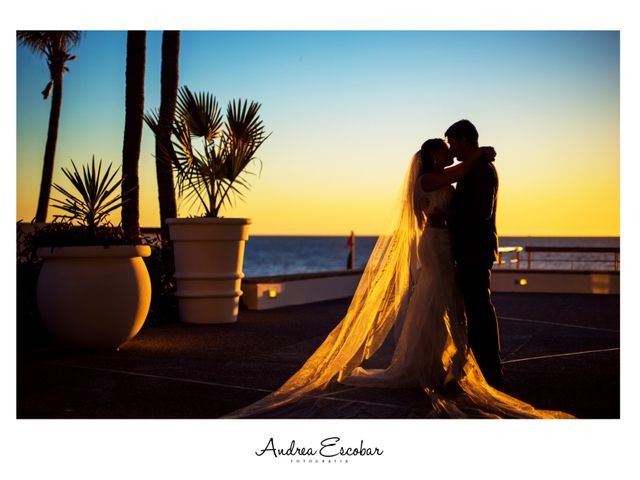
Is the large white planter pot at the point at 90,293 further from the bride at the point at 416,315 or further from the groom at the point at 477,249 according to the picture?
the groom at the point at 477,249

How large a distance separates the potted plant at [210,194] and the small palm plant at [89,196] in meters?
1.33

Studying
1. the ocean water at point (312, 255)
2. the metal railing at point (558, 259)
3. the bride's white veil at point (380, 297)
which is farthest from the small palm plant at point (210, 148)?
the ocean water at point (312, 255)

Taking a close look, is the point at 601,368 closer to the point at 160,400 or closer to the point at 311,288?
the point at 160,400

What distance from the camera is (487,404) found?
4.55 metres

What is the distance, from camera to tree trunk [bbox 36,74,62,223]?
1973cm

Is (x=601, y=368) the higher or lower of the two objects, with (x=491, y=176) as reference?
lower

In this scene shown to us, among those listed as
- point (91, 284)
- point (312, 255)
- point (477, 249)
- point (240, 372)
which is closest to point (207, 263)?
point (91, 284)

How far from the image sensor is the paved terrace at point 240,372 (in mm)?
4543

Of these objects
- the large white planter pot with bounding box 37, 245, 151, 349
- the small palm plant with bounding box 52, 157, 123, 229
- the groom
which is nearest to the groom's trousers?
the groom

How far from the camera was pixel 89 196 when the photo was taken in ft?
23.2

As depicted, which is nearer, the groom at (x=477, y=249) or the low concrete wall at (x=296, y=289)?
the groom at (x=477, y=249)

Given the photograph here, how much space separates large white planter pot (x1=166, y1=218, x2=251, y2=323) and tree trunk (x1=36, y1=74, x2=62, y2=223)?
1212 cm
